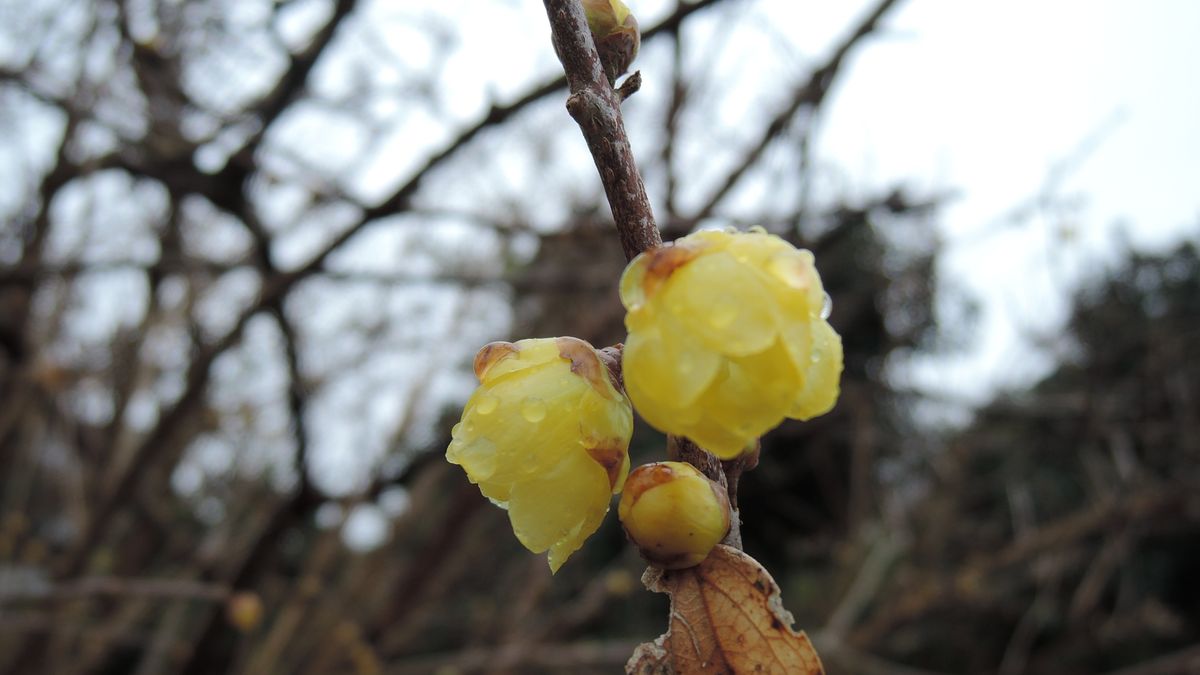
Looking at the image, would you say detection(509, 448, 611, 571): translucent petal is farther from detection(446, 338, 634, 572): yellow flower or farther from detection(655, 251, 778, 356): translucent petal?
detection(655, 251, 778, 356): translucent petal

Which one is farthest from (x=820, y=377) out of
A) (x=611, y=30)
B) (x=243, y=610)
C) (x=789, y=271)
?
(x=243, y=610)

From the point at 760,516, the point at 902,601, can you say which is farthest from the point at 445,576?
the point at 760,516

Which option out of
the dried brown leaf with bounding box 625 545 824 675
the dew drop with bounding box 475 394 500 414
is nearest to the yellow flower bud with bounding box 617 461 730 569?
the dried brown leaf with bounding box 625 545 824 675

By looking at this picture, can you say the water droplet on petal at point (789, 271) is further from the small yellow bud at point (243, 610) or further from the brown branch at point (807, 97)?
the small yellow bud at point (243, 610)

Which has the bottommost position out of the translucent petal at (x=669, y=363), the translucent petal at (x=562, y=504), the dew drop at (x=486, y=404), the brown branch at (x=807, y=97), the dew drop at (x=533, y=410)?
the brown branch at (x=807, y=97)

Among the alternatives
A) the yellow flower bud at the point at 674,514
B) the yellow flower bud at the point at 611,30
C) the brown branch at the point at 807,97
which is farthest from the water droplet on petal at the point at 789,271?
the brown branch at the point at 807,97

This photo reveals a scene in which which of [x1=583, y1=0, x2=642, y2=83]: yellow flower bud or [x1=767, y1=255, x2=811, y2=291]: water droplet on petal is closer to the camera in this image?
[x1=767, y1=255, x2=811, y2=291]: water droplet on petal
